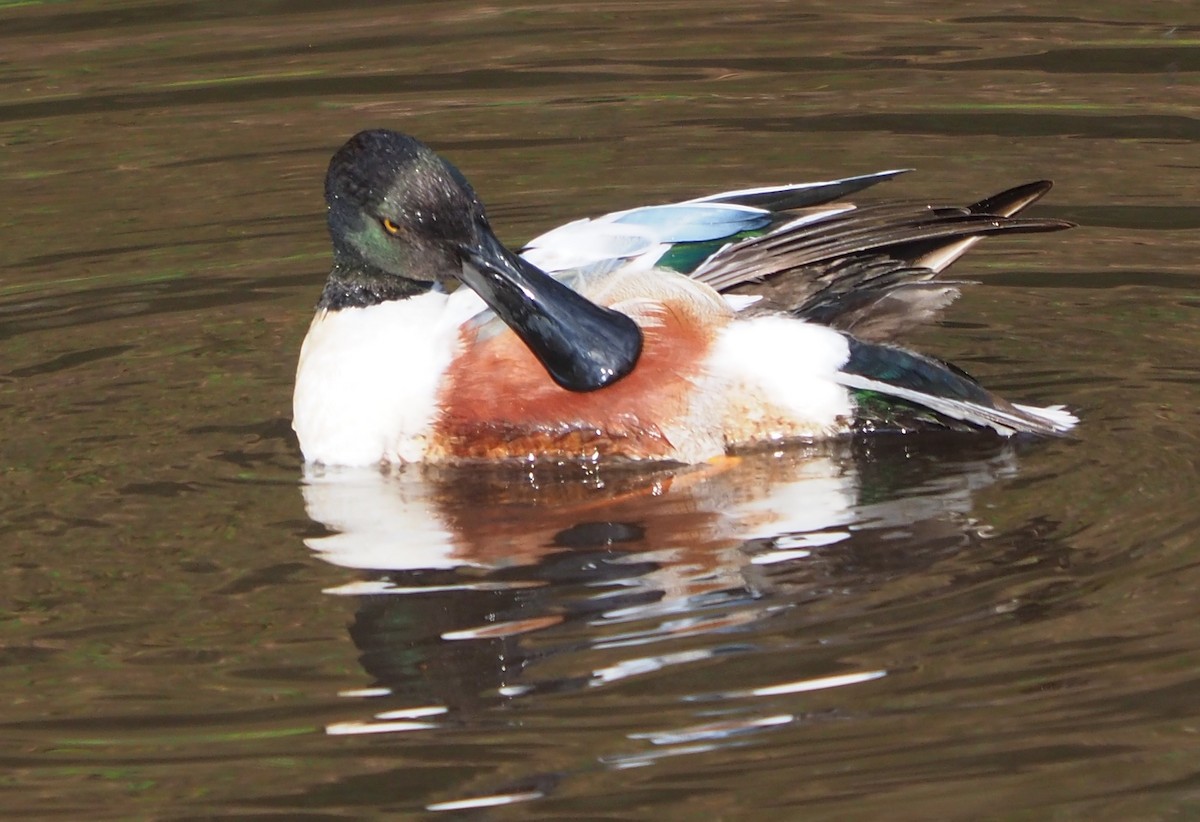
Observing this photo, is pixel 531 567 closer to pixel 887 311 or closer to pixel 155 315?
pixel 887 311

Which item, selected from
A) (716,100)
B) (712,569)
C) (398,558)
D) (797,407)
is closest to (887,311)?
(797,407)

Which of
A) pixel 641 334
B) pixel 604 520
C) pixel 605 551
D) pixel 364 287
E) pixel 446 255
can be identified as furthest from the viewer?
pixel 364 287

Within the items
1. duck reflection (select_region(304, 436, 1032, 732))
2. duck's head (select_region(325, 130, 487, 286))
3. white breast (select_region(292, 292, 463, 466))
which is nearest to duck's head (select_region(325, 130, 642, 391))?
duck's head (select_region(325, 130, 487, 286))

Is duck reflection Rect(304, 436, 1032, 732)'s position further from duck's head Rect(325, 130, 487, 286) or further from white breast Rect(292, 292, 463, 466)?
duck's head Rect(325, 130, 487, 286)

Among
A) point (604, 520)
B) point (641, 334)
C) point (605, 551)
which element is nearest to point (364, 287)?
point (641, 334)

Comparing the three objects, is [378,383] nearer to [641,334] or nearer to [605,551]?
[641,334]

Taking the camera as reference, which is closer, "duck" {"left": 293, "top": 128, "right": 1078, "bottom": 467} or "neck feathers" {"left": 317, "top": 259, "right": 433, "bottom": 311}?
"duck" {"left": 293, "top": 128, "right": 1078, "bottom": 467}

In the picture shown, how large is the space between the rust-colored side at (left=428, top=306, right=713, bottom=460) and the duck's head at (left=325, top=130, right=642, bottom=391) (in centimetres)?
8

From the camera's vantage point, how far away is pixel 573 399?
5.36m

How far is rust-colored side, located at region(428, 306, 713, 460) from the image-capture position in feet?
17.6

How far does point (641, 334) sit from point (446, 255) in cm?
→ 59

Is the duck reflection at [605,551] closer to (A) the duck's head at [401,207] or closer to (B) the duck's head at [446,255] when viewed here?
→ (B) the duck's head at [446,255]

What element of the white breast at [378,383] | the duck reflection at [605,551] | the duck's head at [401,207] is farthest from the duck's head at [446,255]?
the duck reflection at [605,551]

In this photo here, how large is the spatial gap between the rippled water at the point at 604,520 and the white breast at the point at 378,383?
5.2 inches
